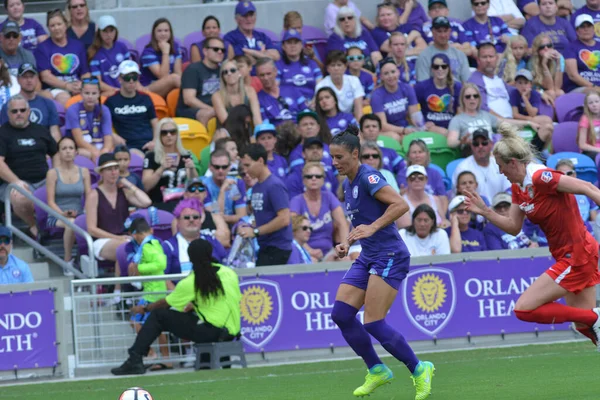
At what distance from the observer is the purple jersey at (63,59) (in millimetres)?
16656

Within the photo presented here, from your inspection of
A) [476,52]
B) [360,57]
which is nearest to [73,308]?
[360,57]

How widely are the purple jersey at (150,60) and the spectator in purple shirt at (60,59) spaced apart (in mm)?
1029

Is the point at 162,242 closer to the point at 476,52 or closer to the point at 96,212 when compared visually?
the point at 96,212

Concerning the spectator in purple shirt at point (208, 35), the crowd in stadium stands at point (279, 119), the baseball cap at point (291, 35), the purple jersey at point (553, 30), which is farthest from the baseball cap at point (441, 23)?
the spectator in purple shirt at point (208, 35)

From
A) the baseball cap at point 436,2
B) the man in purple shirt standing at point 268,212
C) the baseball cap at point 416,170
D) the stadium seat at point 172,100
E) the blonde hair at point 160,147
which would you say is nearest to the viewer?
the man in purple shirt standing at point 268,212

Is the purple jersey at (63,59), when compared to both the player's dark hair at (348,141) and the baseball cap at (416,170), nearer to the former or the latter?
the baseball cap at (416,170)

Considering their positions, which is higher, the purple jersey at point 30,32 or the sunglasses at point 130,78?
the purple jersey at point 30,32

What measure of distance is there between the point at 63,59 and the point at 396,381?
854 centimetres

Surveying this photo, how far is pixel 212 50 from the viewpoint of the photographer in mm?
16734

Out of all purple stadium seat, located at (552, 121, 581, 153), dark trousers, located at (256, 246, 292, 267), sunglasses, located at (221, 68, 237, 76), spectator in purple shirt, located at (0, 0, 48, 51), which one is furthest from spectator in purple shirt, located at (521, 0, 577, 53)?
spectator in purple shirt, located at (0, 0, 48, 51)

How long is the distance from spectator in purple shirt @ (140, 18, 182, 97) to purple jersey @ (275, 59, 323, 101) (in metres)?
1.59

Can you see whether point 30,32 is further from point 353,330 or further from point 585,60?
point 353,330

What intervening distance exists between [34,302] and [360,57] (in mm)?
7073

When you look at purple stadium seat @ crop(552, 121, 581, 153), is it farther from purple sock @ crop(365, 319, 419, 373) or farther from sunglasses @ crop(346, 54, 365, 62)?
purple sock @ crop(365, 319, 419, 373)
